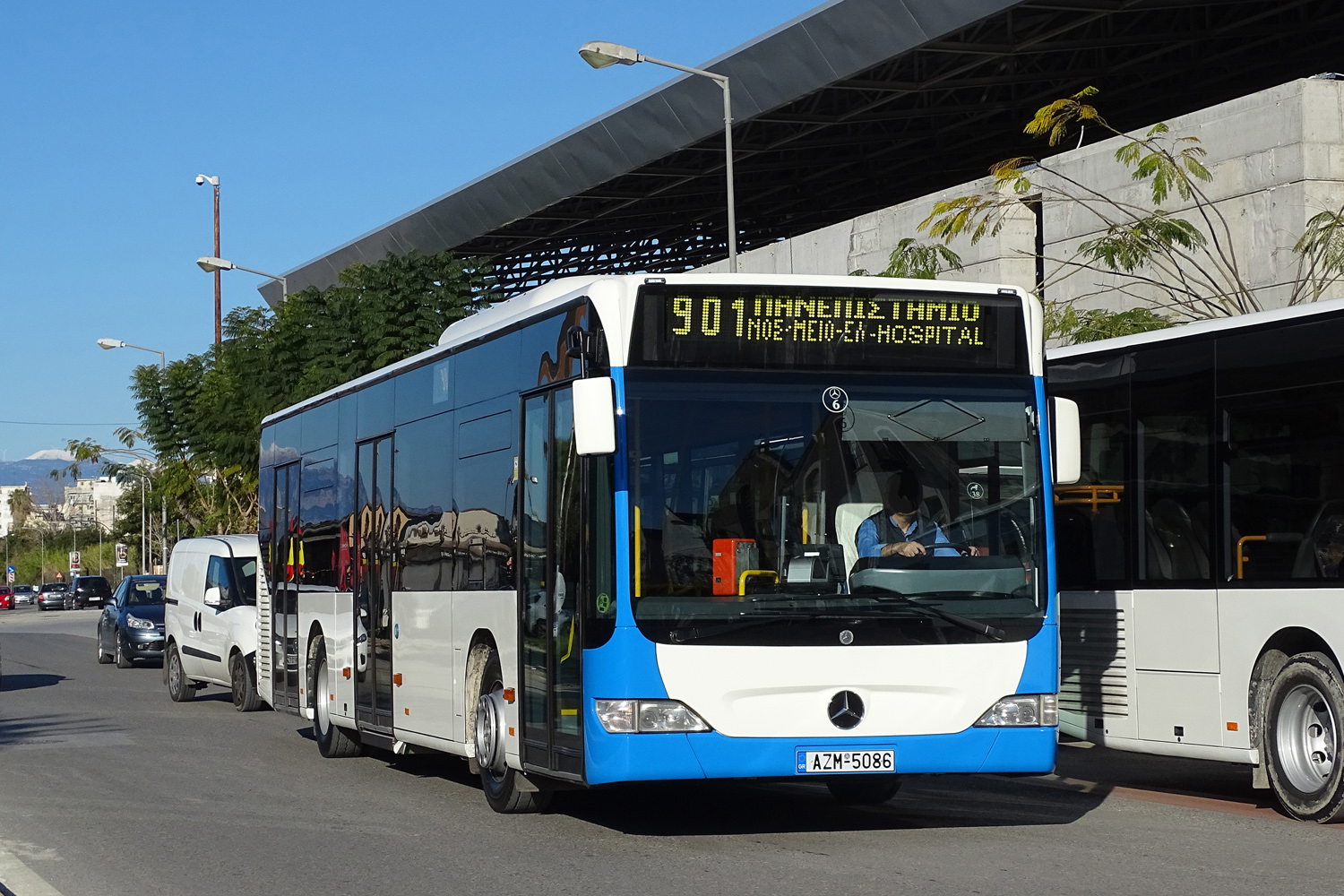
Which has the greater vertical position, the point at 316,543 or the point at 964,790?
the point at 316,543

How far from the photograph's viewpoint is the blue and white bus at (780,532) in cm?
949

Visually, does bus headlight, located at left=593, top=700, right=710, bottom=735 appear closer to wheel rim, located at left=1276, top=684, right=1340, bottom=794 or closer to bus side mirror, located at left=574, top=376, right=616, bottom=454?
bus side mirror, located at left=574, top=376, right=616, bottom=454

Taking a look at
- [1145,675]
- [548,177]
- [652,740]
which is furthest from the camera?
[548,177]

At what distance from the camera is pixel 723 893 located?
826 centimetres

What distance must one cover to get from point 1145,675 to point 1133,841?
2169 mm

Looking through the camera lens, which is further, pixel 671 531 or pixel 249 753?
pixel 249 753

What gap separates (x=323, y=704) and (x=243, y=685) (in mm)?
7349

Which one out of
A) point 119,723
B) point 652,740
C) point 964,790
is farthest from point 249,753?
point 652,740

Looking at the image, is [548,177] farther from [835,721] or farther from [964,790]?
[835,721]

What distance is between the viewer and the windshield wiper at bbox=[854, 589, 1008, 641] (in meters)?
9.72

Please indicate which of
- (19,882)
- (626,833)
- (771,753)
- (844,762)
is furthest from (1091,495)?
(19,882)

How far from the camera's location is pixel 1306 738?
10.9 metres

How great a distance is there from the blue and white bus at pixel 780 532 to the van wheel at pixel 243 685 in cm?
1265

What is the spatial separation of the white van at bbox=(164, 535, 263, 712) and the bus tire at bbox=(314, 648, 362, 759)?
21.9 ft
